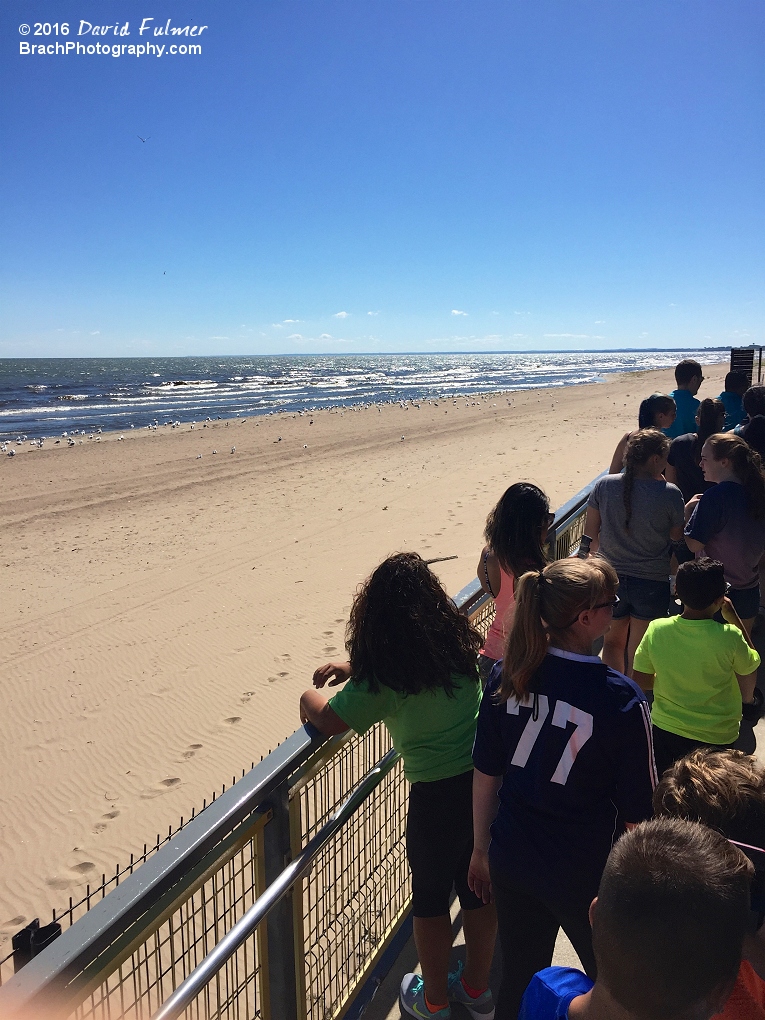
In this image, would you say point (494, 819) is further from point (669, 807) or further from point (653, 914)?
point (653, 914)

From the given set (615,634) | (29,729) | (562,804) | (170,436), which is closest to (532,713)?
(562,804)

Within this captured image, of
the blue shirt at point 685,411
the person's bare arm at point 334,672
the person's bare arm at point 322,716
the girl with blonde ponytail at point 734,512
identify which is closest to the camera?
the person's bare arm at point 322,716

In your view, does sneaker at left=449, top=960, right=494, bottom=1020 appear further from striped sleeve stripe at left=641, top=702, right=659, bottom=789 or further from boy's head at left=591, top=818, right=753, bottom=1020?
boy's head at left=591, top=818, right=753, bottom=1020

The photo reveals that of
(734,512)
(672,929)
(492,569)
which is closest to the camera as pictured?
(672,929)

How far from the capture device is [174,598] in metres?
8.93

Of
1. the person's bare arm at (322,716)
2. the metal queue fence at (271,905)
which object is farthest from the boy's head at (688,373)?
the person's bare arm at (322,716)

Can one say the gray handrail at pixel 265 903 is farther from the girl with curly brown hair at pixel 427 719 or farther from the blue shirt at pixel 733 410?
the blue shirt at pixel 733 410

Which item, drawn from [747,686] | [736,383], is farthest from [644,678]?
[736,383]

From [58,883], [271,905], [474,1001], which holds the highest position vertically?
[271,905]

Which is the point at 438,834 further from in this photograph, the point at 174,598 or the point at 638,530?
the point at 174,598

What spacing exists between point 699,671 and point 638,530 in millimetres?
1256

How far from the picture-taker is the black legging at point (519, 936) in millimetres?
1963

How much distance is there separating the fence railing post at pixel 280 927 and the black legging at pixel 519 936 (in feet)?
2.02

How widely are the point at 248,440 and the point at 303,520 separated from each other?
12.6 m
